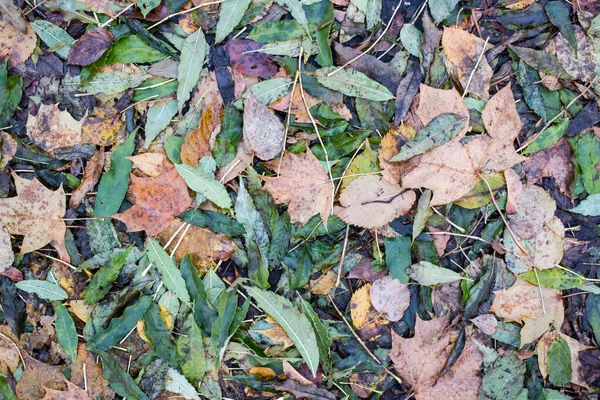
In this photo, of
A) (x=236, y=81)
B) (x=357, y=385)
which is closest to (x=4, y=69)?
(x=236, y=81)

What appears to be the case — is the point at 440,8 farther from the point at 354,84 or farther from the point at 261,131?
the point at 261,131

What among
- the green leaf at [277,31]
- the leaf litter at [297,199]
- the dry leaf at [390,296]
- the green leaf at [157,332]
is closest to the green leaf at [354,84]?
the leaf litter at [297,199]

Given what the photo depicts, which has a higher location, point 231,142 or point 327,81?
point 327,81

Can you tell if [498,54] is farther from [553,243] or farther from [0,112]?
[0,112]

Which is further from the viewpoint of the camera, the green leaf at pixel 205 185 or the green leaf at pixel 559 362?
the green leaf at pixel 559 362

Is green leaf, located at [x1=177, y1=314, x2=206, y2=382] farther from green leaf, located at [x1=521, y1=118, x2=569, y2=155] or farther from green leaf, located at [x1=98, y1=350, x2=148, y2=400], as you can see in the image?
green leaf, located at [x1=521, y1=118, x2=569, y2=155]

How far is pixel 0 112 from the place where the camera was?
158cm

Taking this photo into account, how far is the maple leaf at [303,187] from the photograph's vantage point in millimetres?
1549

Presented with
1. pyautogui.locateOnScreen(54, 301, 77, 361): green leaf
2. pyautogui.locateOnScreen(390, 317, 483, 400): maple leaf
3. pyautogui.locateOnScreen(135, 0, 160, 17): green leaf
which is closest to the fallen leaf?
pyautogui.locateOnScreen(135, 0, 160, 17): green leaf

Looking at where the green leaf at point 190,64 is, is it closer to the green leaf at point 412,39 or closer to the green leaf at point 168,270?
the green leaf at point 168,270

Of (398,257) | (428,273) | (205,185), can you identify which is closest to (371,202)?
(398,257)

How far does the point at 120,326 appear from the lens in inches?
61.2

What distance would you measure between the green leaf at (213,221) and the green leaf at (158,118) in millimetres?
296

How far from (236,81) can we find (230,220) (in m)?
0.49
